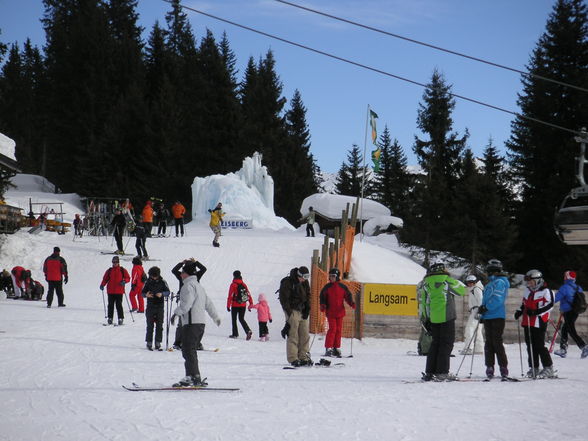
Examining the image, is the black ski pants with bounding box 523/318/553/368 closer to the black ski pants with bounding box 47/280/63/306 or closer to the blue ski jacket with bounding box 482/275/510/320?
the blue ski jacket with bounding box 482/275/510/320

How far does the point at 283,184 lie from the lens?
60719 millimetres

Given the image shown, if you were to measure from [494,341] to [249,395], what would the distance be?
382 cm

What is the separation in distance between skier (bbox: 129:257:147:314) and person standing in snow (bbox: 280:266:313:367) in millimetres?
6340

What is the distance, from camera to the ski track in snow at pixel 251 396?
6441mm

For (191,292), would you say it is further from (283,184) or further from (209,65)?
(209,65)

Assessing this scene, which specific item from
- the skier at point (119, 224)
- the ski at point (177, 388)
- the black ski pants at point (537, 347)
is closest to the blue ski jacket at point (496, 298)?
the black ski pants at point (537, 347)

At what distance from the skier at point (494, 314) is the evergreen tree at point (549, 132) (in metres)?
30.1

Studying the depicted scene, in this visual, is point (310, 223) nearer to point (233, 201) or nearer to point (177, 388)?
point (233, 201)

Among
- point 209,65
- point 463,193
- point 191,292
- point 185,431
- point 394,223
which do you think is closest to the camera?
point 185,431

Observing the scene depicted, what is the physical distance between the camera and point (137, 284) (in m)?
18.3

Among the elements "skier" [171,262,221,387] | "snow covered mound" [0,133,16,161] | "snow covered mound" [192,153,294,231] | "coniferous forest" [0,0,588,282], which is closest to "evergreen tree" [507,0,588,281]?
"coniferous forest" [0,0,588,282]

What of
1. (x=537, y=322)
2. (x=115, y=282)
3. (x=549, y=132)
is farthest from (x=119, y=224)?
(x=549, y=132)

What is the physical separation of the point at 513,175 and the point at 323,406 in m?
40.3

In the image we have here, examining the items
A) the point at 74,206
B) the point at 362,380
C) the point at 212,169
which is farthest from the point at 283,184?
the point at 362,380
